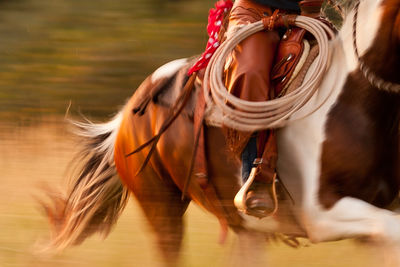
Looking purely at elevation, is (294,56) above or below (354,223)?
above

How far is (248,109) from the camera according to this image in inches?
126

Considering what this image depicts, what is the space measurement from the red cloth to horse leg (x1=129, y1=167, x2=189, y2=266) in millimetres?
717

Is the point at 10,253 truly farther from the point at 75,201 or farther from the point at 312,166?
the point at 312,166

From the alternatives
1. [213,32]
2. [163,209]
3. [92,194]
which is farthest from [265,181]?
[92,194]

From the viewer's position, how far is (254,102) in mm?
3195

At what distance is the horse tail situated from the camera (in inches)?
168

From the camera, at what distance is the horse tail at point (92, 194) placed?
4277 millimetres

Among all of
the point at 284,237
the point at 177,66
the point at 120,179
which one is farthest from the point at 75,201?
the point at 284,237

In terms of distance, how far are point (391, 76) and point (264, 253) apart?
137 cm

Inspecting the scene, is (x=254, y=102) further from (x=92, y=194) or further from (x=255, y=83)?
(x=92, y=194)

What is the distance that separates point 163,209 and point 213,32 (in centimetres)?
104

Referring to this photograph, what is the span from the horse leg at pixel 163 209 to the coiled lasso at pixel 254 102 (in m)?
0.74

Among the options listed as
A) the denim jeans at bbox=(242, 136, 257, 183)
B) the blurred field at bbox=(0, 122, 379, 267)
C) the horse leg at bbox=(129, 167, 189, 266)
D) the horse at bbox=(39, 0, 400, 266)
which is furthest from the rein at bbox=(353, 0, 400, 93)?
the horse leg at bbox=(129, 167, 189, 266)

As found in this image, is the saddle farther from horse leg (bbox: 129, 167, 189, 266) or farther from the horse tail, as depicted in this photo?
the horse tail
